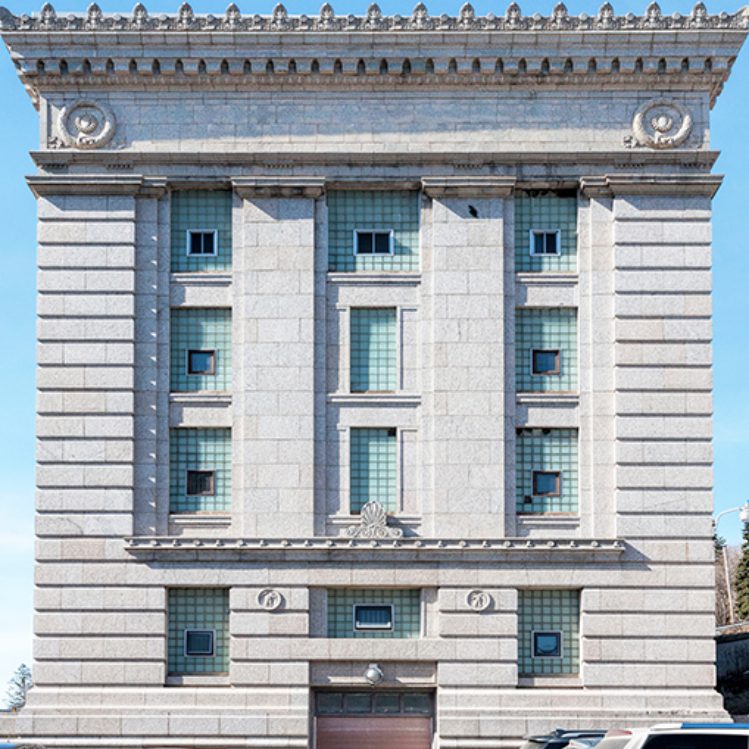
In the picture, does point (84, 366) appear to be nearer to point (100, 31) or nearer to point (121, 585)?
point (121, 585)

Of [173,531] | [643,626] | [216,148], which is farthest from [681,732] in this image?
[216,148]

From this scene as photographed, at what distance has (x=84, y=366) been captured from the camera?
4034 cm

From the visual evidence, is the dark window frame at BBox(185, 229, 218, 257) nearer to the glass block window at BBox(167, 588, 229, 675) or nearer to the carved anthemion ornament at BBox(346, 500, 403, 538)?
the carved anthemion ornament at BBox(346, 500, 403, 538)

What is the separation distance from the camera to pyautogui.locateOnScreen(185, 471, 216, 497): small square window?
133 feet

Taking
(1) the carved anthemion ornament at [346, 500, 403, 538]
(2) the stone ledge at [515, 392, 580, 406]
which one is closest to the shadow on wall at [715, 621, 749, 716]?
(2) the stone ledge at [515, 392, 580, 406]

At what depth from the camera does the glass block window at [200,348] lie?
134 ft

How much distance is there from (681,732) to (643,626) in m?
17.7

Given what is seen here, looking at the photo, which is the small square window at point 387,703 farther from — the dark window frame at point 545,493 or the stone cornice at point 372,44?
the stone cornice at point 372,44

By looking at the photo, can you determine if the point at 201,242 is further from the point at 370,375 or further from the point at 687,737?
the point at 687,737

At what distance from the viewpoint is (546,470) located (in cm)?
4050

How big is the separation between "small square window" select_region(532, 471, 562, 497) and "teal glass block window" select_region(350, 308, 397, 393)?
4.48m

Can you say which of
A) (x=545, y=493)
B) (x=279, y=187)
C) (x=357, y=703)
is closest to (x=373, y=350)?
(x=279, y=187)

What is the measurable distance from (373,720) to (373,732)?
0.31 m

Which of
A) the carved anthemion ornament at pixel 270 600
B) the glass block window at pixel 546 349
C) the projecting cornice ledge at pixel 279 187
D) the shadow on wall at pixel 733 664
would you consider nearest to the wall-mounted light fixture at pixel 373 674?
the carved anthemion ornament at pixel 270 600
